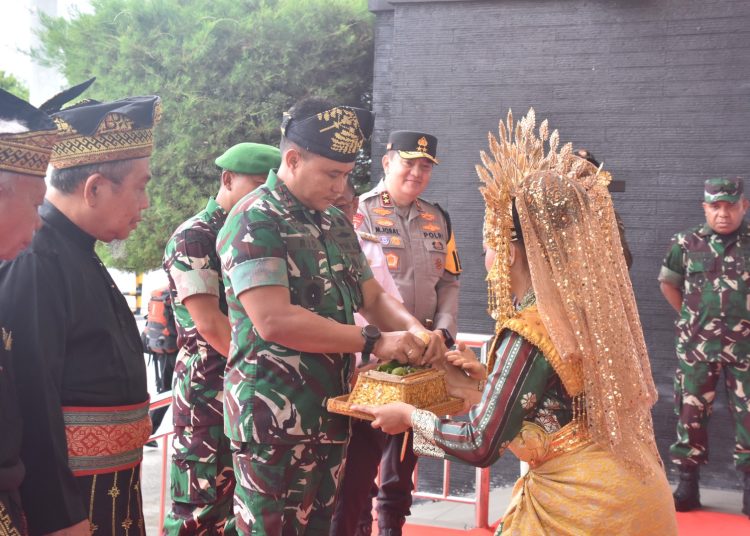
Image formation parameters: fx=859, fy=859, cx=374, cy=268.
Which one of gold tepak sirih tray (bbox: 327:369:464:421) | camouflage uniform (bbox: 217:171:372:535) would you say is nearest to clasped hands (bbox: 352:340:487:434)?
gold tepak sirih tray (bbox: 327:369:464:421)

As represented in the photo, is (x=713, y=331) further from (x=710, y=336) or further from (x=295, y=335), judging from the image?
(x=295, y=335)

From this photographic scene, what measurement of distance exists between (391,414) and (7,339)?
1129mm

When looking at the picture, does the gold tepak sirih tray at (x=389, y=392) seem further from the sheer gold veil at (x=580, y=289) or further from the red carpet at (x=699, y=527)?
the red carpet at (x=699, y=527)

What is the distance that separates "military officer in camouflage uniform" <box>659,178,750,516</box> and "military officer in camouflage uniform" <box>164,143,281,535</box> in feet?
10.7

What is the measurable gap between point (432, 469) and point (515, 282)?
420 centimetres

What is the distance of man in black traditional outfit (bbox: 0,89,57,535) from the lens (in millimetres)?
1582

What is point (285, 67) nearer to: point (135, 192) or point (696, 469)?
point (696, 469)

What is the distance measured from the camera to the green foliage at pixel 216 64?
7801mm

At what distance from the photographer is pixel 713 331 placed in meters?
5.26

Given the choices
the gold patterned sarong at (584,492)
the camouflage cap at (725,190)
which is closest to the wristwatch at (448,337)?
the gold patterned sarong at (584,492)

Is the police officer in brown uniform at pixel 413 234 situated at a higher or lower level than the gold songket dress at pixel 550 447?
higher

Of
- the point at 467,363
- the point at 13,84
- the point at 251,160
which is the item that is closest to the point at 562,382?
the point at 467,363

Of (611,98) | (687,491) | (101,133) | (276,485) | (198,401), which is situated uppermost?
(611,98)

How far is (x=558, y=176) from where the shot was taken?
2287 mm
